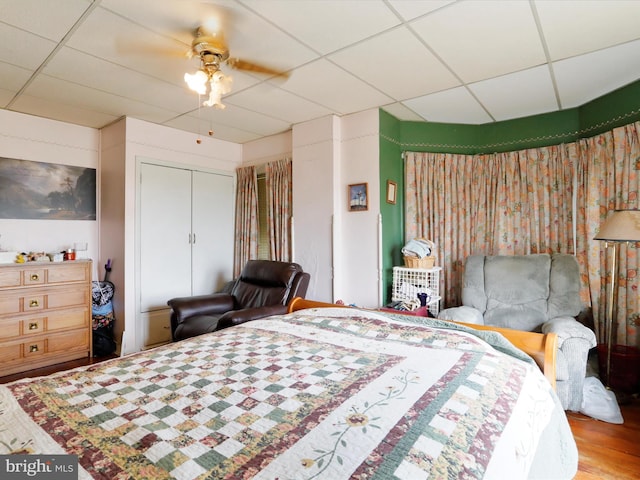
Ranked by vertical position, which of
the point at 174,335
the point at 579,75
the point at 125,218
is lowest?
the point at 174,335

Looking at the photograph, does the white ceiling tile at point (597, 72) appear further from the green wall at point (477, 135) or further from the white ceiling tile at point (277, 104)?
the white ceiling tile at point (277, 104)

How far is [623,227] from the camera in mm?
2150

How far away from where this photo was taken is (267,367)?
4.33 feet

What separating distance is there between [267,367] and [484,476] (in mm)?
794

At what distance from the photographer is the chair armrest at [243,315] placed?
2.53 metres

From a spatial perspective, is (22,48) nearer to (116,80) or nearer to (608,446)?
(116,80)

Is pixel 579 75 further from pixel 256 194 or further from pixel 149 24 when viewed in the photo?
pixel 256 194

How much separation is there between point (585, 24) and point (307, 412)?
8.06ft

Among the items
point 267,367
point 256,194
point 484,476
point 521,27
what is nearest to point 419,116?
point 521,27

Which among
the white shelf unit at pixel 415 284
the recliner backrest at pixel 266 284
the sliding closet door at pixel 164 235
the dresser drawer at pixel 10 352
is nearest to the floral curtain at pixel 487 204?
the white shelf unit at pixel 415 284

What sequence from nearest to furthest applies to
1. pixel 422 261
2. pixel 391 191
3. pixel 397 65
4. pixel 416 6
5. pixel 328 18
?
1. pixel 416 6
2. pixel 328 18
3. pixel 397 65
4. pixel 422 261
5. pixel 391 191

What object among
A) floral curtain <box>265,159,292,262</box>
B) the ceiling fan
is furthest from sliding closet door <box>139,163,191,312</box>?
the ceiling fan

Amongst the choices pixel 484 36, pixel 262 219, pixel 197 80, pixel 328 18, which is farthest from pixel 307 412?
pixel 262 219

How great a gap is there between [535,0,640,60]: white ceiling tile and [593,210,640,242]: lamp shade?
1060 millimetres
